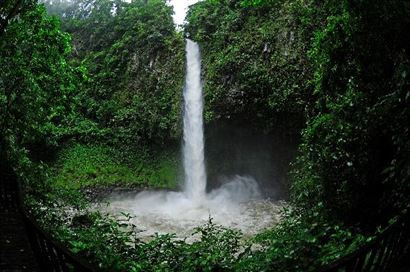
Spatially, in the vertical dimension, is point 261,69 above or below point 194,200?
above

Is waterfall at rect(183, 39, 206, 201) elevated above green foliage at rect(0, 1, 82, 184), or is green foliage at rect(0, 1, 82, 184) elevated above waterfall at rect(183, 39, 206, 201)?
waterfall at rect(183, 39, 206, 201)

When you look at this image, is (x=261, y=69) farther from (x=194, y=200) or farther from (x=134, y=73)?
(x=134, y=73)

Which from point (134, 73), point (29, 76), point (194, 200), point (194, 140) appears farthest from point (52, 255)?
point (134, 73)

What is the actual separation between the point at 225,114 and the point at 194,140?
7.18 feet

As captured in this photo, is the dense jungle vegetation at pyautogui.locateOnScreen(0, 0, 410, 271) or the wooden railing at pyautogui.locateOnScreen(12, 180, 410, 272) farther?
the dense jungle vegetation at pyautogui.locateOnScreen(0, 0, 410, 271)

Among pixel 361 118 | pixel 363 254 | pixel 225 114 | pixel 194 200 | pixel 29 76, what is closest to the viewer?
pixel 363 254

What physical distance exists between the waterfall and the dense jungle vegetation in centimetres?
67

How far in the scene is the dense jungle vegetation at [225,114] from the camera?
6.00m

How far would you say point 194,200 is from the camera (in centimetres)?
1908

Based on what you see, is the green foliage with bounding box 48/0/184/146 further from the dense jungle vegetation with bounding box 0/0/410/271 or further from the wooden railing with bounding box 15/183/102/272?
the wooden railing with bounding box 15/183/102/272

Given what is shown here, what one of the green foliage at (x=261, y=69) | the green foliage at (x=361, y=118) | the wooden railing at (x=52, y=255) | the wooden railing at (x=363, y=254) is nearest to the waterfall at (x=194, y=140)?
the green foliage at (x=261, y=69)

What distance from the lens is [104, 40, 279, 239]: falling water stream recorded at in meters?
15.6

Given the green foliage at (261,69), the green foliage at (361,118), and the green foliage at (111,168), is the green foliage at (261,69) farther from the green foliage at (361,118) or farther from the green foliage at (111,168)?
the green foliage at (361,118)

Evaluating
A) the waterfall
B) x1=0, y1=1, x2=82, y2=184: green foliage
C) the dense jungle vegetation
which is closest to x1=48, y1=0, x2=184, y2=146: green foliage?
the dense jungle vegetation
